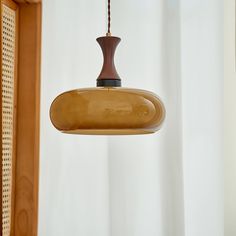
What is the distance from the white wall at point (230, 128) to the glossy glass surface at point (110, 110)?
1.04m

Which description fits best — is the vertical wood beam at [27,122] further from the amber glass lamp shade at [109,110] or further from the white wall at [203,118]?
the amber glass lamp shade at [109,110]

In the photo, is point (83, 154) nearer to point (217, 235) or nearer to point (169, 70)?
point (169, 70)

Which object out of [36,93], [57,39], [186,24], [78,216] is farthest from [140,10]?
[78,216]

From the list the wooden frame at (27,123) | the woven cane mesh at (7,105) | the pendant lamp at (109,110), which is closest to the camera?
the pendant lamp at (109,110)

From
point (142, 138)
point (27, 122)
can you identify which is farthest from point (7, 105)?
point (142, 138)

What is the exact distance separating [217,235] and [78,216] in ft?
2.27

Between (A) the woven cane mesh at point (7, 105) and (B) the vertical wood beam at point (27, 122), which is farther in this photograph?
(B) the vertical wood beam at point (27, 122)

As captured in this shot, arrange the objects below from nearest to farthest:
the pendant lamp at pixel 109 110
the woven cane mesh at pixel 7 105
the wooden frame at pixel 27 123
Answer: the pendant lamp at pixel 109 110, the woven cane mesh at pixel 7 105, the wooden frame at pixel 27 123

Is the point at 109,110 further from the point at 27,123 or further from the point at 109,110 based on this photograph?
the point at 27,123

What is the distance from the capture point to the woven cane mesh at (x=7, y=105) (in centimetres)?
189

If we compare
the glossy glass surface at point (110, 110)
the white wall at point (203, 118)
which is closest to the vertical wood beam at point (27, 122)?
the white wall at point (203, 118)

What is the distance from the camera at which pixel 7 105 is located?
6.31 ft

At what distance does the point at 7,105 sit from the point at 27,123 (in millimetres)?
154

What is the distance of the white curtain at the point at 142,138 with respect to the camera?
1.94 meters
